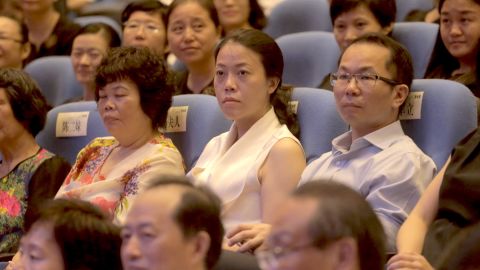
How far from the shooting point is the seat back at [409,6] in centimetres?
422

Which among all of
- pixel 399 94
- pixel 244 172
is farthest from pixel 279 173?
pixel 399 94

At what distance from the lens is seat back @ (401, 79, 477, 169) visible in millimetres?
2645

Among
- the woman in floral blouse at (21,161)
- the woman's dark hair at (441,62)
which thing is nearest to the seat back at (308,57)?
the woman's dark hair at (441,62)

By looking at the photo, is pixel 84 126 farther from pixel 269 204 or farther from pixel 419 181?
pixel 419 181

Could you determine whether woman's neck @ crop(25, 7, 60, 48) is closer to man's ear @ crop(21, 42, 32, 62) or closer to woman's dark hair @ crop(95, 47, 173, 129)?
man's ear @ crop(21, 42, 32, 62)

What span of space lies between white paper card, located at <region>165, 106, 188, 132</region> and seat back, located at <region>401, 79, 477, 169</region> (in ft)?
2.40

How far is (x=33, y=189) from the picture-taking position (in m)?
3.12

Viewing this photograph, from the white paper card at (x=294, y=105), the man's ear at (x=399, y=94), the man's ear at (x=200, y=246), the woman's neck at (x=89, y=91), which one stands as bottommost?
the woman's neck at (x=89, y=91)

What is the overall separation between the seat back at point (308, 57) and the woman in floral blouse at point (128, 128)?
777 millimetres

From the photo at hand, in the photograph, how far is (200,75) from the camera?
12.5 ft

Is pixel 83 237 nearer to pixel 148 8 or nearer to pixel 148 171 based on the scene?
pixel 148 171

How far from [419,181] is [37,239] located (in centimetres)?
93

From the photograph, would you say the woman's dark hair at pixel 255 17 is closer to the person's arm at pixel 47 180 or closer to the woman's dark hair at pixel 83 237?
the person's arm at pixel 47 180

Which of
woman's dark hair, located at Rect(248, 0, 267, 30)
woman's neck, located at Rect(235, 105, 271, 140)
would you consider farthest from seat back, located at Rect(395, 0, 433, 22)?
woman's neck, located at Rect(235, 105, 271, 140)
